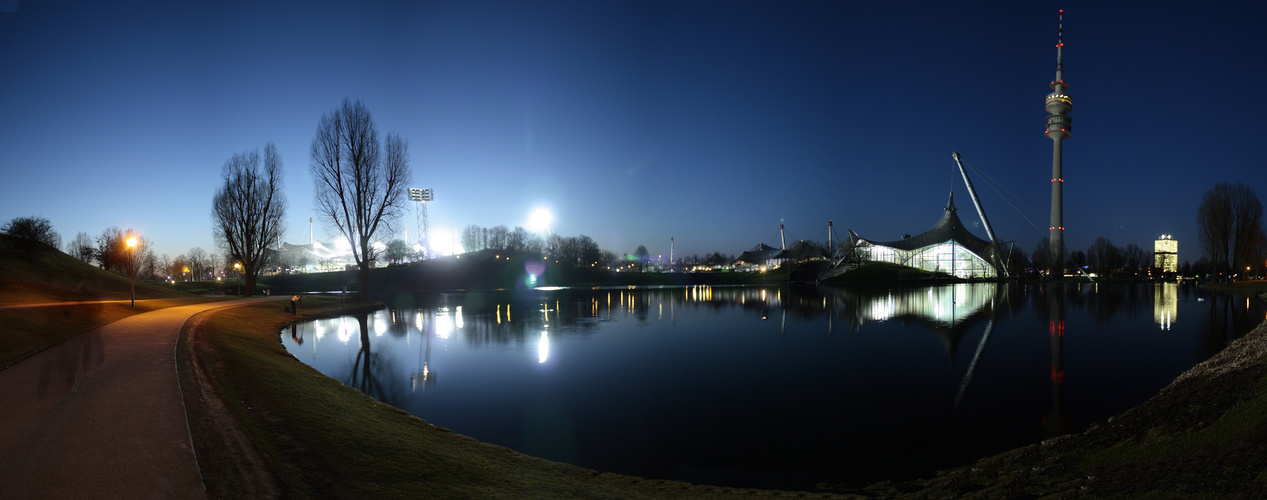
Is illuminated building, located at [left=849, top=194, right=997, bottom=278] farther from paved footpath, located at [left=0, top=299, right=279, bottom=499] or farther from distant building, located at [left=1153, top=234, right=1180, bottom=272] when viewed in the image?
paved footpath, located at [left=0, top=299, right=279, bottom=499]

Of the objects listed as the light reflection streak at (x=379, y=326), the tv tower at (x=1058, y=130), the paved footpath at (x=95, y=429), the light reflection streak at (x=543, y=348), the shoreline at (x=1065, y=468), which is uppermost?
the tv tower at (x=1058, y=130)

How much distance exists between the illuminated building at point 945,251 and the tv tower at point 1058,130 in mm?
11717

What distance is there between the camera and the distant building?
449ft

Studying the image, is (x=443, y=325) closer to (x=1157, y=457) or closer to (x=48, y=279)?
(x=48, y=279)

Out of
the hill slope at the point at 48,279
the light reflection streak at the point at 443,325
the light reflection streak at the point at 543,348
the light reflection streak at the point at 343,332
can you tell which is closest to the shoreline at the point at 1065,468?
the light reflection streak at the point at 543,348

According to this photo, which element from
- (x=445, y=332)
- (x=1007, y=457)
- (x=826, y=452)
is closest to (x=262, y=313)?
(x=445, y=332)

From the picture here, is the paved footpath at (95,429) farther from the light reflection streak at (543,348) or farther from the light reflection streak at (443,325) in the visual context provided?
the light reflection streak at (443,325)

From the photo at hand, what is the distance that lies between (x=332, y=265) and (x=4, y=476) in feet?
440

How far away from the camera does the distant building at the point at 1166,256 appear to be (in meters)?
137

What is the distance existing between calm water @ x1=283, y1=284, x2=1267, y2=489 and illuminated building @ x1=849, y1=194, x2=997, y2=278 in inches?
3266

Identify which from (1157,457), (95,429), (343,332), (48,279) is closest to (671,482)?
(1157,457)

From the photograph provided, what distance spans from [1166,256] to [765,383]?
190m

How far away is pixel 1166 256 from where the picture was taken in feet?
476

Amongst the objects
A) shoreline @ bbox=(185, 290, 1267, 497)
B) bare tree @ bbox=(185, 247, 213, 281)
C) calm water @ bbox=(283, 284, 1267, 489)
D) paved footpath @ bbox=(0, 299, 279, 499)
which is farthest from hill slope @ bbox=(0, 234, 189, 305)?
bare tree @ bbox=(185, 247, 213, 281)
